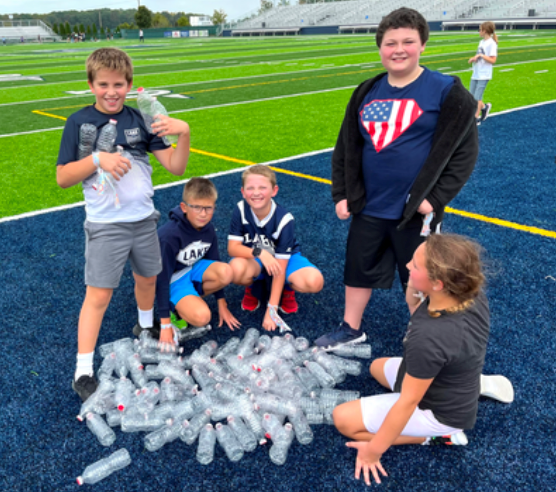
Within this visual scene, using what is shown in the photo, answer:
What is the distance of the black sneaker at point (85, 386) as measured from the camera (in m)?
3.26

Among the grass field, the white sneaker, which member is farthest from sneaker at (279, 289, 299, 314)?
the grass field

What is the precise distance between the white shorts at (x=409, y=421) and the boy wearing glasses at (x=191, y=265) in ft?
5.01

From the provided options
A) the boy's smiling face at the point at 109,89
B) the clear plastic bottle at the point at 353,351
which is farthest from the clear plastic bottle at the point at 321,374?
the boy's smiling face at the point at 109,89

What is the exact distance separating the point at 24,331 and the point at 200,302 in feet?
4.62

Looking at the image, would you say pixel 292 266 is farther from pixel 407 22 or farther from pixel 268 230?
pixel 407 22

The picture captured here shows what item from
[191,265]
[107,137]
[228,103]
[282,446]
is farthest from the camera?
[228,103]

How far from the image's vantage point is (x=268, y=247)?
4.24 metres

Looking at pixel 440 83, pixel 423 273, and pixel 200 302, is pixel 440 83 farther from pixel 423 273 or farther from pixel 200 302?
pixel 200 302

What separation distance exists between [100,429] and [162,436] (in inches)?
15.0

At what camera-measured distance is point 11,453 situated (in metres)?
2.91

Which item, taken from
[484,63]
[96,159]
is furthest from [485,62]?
[96,159]

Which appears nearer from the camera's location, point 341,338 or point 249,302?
point 341,338

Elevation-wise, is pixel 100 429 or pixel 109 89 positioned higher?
pixel 109 89

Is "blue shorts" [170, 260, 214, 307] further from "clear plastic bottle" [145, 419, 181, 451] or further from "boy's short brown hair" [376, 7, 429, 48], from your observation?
"boy's short brown hair" [376, 7, 429, 48]
